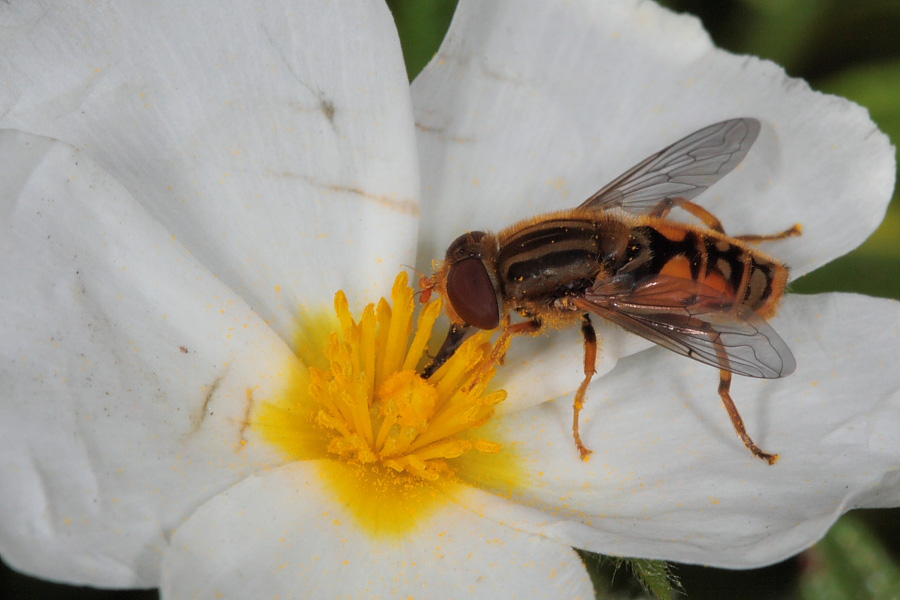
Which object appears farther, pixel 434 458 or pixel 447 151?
pixel 447 151

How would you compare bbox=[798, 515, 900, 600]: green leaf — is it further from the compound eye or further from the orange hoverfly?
the compound eye

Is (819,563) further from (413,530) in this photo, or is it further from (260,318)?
(260,318)

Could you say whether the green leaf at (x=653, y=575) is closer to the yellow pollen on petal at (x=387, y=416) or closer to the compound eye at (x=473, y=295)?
the yellow pollen on petal at (x=387, y=416)

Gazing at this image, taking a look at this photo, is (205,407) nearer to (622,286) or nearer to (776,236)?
(622,286)

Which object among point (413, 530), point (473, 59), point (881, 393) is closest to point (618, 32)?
point (473, 59)

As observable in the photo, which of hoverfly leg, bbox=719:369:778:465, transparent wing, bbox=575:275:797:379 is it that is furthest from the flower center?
hoverfly leg, bbox=719:369:778:465

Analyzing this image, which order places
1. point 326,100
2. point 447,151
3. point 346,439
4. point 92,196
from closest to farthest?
point 92,196
point 346,439
point 326,100
point 447,151

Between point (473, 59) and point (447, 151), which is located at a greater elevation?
point (473, 59)
